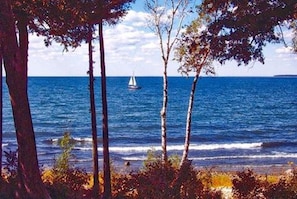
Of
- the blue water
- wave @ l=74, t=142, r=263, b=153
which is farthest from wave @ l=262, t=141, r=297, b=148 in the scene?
wave @ l=74, t=142, r=263, b=153

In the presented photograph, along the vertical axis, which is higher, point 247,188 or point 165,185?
point 165,185

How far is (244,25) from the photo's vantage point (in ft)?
46.1

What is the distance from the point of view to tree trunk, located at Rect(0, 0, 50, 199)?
9.89 meters

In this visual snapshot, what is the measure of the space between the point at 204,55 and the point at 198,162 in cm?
2063

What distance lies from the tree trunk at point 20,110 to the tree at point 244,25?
6.83m

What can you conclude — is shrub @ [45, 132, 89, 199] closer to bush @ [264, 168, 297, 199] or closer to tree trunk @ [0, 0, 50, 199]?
tree trunk @ [0, 0, 50, 199]

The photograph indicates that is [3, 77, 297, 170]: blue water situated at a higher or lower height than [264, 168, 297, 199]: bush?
lower

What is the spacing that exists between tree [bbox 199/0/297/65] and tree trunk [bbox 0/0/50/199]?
6.83m

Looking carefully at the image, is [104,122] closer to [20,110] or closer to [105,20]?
[105,20]

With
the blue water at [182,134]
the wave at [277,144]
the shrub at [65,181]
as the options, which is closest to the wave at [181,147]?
the blue water at [182,134]

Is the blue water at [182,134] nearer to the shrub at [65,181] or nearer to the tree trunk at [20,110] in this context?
the shrub at [65,181]

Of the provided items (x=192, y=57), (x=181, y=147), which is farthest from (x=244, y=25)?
(x=181, y=147)

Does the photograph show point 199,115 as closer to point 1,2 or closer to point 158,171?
point 158,171

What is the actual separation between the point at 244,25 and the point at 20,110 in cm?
734
